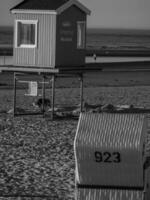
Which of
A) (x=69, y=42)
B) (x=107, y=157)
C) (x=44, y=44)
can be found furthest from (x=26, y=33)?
(x=107, y=157)

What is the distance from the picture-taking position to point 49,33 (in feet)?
88.0

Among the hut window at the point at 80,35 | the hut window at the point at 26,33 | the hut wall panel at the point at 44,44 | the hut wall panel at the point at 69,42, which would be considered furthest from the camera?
the hut window at the point at 80,35

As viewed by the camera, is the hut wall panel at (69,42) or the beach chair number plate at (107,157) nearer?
the beach chair number plate at (107,157)

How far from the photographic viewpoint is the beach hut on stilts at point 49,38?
26.7m

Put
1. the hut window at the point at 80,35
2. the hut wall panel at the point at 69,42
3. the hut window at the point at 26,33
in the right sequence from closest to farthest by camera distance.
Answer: the hut wall panel at the point at 69,42 < the hut window at the point at 26,33 < the hut window at the point at 80,35

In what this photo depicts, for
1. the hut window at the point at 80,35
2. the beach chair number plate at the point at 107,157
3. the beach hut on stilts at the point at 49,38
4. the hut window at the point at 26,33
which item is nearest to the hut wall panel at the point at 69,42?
the beach hut on stilts at the point at 49,38

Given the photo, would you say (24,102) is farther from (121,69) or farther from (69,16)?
(121,69)

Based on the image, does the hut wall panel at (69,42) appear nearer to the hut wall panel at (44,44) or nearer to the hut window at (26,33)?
the hut wall panel at (44,44)

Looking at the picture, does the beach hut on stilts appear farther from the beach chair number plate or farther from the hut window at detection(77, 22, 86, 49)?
the beach chair number plate

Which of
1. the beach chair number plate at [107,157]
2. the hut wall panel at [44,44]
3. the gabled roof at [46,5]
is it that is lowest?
the beach chair number plate at [107,157]

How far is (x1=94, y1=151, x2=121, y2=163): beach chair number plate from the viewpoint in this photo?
11.2 m

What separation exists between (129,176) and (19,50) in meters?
16.8

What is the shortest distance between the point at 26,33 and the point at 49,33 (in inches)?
44.9

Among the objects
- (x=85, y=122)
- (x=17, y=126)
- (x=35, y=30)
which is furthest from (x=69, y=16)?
(x=85, y=122)
